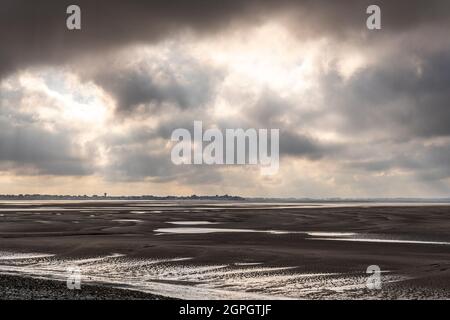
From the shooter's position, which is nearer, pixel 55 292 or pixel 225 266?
pixel 55 292

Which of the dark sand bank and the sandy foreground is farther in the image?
the sandy foreground

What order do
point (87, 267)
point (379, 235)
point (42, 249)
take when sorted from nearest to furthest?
point (87, 267)
point (42, 249)
point (379, 235)

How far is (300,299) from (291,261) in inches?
287

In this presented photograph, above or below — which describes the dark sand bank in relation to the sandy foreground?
above

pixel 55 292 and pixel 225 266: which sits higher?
pixel 55 292

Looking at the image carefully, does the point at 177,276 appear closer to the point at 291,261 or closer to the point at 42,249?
the point at 291,261

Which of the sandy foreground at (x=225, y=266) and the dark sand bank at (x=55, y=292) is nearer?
the dark sand bank at (x=55, y=292)

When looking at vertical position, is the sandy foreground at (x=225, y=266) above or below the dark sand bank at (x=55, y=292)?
below
